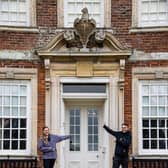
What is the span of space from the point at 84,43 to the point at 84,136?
8.68 feet

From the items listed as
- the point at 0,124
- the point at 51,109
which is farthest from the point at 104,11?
the point at 0,124

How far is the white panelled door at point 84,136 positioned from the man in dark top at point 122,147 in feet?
4.02

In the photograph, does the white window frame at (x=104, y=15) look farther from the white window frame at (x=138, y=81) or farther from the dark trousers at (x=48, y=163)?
the dark trousers at (x=48, y=163)

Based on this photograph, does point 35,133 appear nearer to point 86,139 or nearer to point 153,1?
point 86,139

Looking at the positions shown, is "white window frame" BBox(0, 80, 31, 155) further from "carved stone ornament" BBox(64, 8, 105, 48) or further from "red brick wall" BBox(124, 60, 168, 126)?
"red brick wall" BBox(124, 60, 168, 126)

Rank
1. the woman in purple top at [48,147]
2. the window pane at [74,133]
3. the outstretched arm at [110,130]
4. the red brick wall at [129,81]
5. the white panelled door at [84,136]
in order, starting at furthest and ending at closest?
the window pane at [74,133], the white panelled door at [84,136], the red brick wall at [129,81], the outstretched arm at [110,130], the woman in purple top at [48,147]

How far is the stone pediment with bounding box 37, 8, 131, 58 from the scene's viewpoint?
17.1m

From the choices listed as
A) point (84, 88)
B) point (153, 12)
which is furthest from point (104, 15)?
point (84, 88)

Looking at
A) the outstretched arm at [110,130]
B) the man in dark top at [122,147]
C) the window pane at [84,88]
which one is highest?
the window pane at [84,88]

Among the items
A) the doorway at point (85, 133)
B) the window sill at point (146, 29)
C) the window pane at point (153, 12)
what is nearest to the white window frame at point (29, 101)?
the doorway at point (85, 133)

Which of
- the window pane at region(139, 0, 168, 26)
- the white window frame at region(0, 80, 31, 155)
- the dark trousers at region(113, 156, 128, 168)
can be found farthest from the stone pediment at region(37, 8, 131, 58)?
the dark trousers at region(113, 156, 128, 168)

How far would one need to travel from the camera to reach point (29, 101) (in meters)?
17.2

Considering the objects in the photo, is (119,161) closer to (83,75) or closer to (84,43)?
(83,75)

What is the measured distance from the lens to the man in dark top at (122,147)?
16.2m
